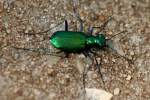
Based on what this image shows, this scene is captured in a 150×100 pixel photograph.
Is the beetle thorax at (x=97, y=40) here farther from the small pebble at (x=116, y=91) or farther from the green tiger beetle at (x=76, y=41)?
the small pebble at (x=116, y=91)

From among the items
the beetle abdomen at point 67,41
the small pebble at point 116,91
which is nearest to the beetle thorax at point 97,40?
the beetle abdomen at point 67,41

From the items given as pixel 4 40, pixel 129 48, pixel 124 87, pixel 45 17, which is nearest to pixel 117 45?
pixel 129 48

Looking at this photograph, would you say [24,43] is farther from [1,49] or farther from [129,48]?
[129,48]

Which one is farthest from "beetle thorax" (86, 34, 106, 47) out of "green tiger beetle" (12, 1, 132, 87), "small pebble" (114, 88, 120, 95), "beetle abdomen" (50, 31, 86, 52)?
"small pebble" (114, 88, 120, 95)

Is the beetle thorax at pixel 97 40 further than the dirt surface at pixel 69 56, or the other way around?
the beetle thorax at pixel 97 40

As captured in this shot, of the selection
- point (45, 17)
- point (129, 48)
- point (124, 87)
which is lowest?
point (124, 87)

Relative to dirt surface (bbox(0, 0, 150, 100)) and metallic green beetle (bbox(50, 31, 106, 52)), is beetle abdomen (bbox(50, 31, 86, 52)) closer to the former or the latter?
metallic green beetle (bbox(50, 31, 106, 52))

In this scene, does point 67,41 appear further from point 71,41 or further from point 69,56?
point 69,56
